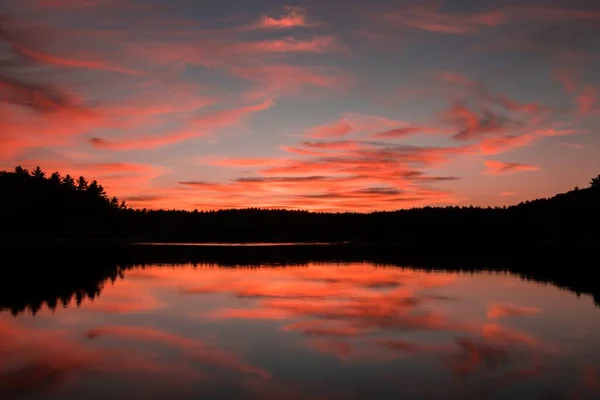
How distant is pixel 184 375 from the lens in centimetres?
2056

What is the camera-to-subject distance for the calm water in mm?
19094

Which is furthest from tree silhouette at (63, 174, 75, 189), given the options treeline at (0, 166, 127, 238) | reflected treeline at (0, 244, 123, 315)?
reflected treeline at (0, 244, 123, 315)

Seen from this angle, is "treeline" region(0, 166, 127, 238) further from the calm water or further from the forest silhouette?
the calm water

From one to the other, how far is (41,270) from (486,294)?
49.5 meters

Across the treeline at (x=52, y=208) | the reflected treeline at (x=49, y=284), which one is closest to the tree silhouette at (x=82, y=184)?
the treeline at (x=52, y=208)

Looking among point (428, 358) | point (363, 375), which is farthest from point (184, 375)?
point (428, 358)

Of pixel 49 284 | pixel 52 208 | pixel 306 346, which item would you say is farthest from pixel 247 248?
pixel 306 346

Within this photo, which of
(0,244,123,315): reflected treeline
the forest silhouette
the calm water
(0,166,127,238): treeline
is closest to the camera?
the calm water

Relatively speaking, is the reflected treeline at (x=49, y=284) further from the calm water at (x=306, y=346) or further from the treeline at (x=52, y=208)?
the treeline at (x=52, y=208)

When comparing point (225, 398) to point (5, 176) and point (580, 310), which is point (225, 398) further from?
point (5, 176)

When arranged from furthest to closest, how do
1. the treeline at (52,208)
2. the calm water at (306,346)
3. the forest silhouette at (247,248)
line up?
the treeline at (52,208), the forest silhouette at (247,248), the calm water at (306,346)

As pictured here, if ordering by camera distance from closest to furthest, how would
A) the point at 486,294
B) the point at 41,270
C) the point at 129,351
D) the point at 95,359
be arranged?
the point at 95,359 < the point at 129,351 < the point at 486,294 < the point at 41,270

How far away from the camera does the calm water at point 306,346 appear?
19.1m

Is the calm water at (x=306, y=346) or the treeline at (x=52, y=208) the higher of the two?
the treeline at (x=52, y=208)
